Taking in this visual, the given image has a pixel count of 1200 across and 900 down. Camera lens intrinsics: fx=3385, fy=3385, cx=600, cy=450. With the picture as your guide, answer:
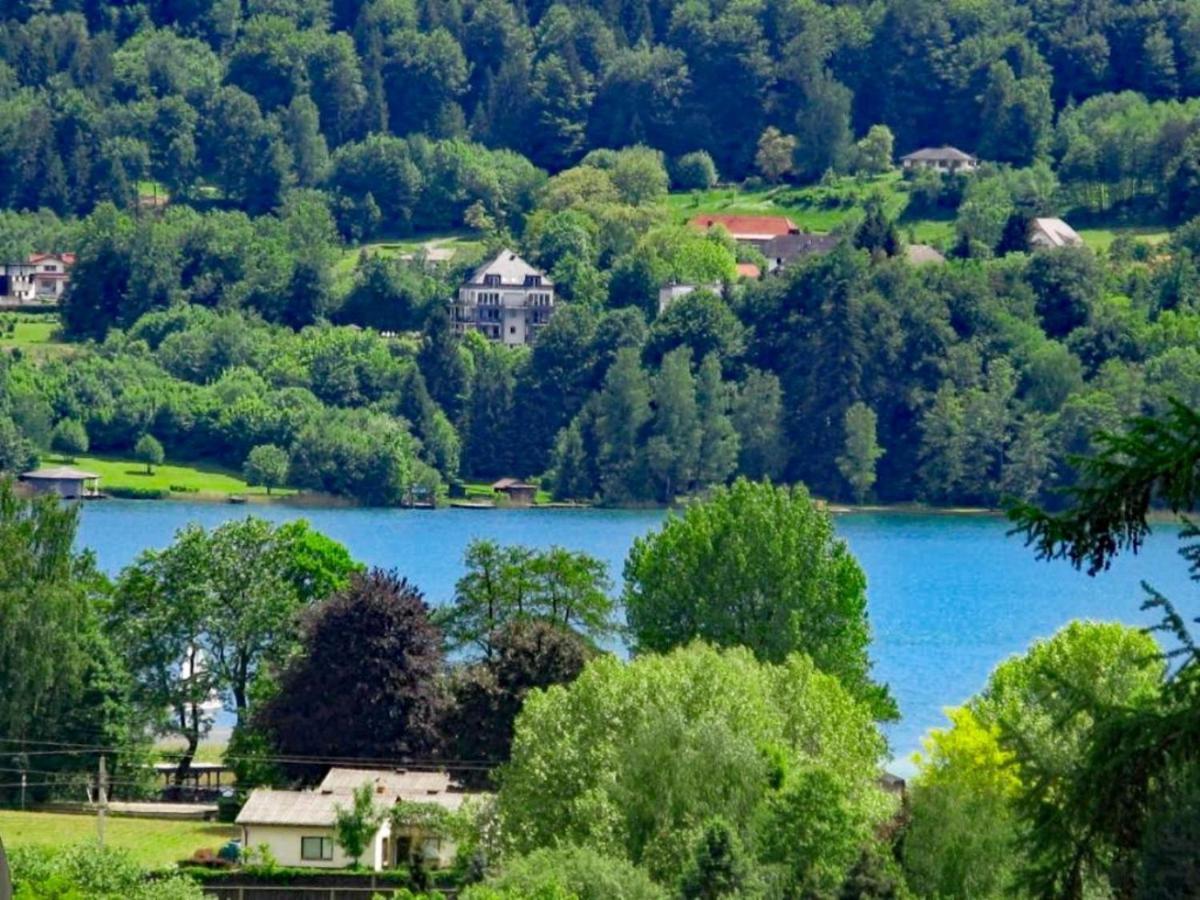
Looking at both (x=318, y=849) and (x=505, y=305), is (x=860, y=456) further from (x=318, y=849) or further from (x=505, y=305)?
(x=318, y=849)

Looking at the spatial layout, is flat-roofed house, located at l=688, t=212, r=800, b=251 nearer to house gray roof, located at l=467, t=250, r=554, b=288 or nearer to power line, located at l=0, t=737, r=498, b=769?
house gray roof, located at l=467, t=250, r=554, b=288

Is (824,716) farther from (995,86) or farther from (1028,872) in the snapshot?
(995,86)

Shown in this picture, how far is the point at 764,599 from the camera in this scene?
44.9 metres

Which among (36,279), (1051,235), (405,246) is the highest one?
(1051,235)

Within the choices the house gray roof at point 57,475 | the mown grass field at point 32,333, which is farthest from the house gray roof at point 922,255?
the house gray roof at point 57,475

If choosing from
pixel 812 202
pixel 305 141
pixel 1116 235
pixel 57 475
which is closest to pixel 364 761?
pixel 57 475

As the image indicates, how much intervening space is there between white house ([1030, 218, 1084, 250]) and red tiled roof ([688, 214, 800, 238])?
50.4 feet

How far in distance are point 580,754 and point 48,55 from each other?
163050mm

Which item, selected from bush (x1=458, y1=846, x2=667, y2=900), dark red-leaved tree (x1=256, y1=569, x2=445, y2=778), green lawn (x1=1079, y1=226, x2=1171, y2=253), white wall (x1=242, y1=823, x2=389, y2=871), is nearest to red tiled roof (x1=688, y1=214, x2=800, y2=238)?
green lawn (x1=1079, y1=226, x2=1171, y2=253)

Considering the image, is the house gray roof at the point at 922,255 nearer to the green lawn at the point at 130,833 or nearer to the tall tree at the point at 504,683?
the tall tree at the point at 504,683

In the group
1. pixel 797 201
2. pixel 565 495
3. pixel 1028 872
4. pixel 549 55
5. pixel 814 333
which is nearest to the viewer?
pixel 1028 872

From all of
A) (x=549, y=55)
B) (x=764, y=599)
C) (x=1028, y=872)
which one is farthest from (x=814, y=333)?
(x=1028, y=872)

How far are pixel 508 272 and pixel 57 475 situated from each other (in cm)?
3529

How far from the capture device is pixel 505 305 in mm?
144500
